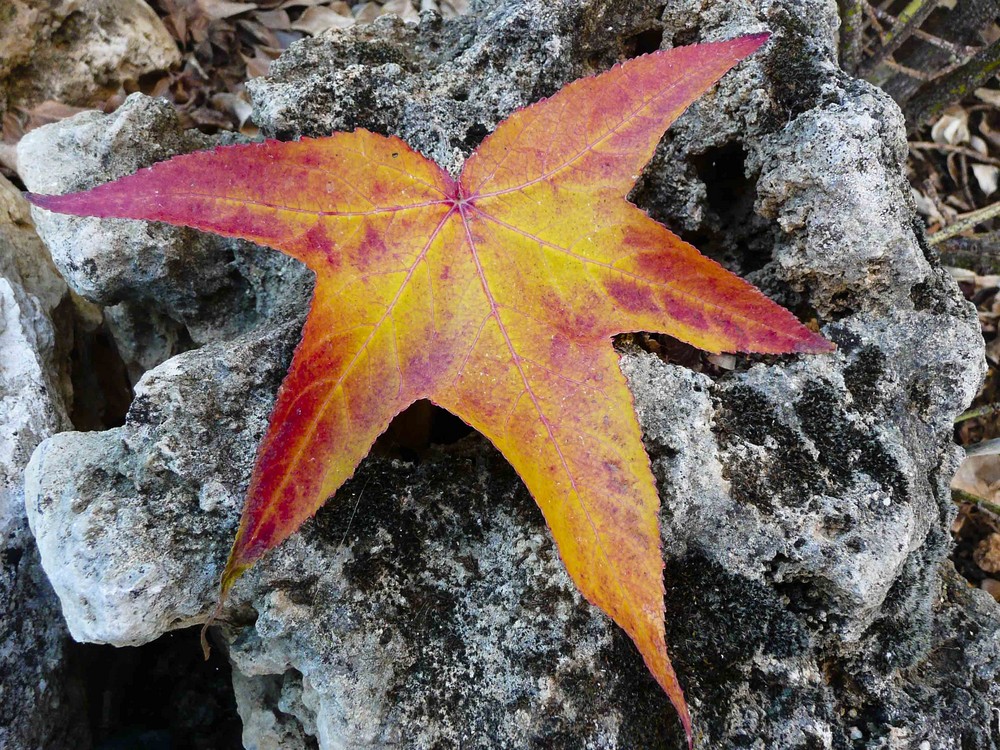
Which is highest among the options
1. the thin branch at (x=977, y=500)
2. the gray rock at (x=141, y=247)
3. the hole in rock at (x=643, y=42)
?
the hole in rock at (x=643, y=42)

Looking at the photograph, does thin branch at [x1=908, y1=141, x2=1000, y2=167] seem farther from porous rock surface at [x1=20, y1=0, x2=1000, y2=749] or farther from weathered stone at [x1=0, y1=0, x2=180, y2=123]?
weathered stone at [x1=0, y1=0, x2=180, y2=123]

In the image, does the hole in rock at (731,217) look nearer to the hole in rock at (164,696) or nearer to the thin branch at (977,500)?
the thin branch at (977,500)

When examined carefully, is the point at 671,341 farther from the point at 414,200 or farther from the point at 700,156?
the point at 414,200

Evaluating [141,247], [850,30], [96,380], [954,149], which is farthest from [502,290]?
[954,149]

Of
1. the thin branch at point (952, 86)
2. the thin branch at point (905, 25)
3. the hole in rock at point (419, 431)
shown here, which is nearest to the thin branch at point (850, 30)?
the thin branch at point (905, 25)

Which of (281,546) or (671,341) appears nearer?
(281,546)

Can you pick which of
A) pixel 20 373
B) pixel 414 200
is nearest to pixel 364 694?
pixel 414 200
